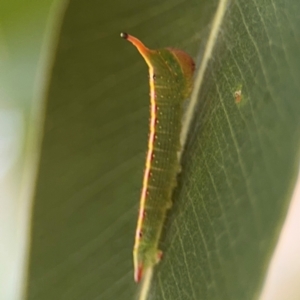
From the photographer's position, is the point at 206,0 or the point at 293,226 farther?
the point at 293,226

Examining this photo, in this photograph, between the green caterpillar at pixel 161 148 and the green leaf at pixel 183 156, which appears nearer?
the green leaf at pixel 183 156

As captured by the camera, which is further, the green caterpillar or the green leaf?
the green caterpillar

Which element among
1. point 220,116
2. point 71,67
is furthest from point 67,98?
point 220,116

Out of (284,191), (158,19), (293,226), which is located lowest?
(293,226)

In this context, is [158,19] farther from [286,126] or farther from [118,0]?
[286,126]
